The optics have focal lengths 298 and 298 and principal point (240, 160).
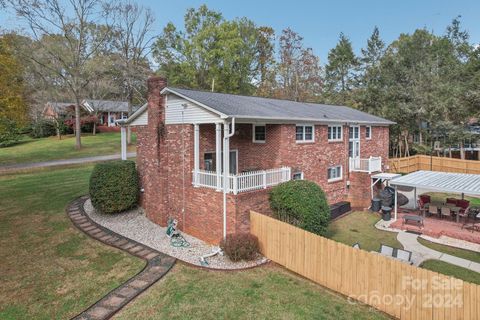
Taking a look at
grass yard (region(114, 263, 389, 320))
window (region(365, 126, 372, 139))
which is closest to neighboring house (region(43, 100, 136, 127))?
window (region(365, 126, 372, 139))

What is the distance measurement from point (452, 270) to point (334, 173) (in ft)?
29.3

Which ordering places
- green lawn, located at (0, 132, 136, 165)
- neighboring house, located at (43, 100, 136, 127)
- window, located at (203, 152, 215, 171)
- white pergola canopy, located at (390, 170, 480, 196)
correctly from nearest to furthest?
window, located at (203, 152, 215, 171), white pergola canopy, located at (390, 170, 480, 196), green lawn, located at (0, 132, 136, 165), neighboring house, located at (43, 100, 136, 127)

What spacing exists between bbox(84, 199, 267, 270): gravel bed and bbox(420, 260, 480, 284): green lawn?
625 cm

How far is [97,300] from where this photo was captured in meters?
8.32

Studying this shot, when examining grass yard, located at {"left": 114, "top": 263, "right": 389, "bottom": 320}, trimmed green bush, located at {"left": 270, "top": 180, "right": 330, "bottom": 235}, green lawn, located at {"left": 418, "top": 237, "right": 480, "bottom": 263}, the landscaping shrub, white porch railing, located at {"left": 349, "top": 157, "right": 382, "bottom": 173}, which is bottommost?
green lawn, located at {"left": 418, "top": 237, "right": 480, "bottom": 263}

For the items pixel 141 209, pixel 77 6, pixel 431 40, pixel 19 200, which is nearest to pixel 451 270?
pixel 141 209

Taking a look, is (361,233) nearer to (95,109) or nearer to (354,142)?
(354,142)

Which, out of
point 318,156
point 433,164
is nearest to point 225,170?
point 318,156

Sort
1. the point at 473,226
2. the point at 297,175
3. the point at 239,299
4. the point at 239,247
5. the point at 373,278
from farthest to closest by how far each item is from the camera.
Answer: the point at 297,175, the point at 473,226, the point at 239,247, the point at 239,299, the point at 373,278

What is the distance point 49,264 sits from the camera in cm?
1027

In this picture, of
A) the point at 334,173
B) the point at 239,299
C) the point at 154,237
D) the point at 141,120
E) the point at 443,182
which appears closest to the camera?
the point at 239,299

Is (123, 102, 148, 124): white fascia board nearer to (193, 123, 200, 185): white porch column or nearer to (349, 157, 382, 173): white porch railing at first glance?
(193, 123, 200, 185): white porch column

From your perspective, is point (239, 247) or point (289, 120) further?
point (289, 120)

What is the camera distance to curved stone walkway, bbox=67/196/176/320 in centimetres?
791
